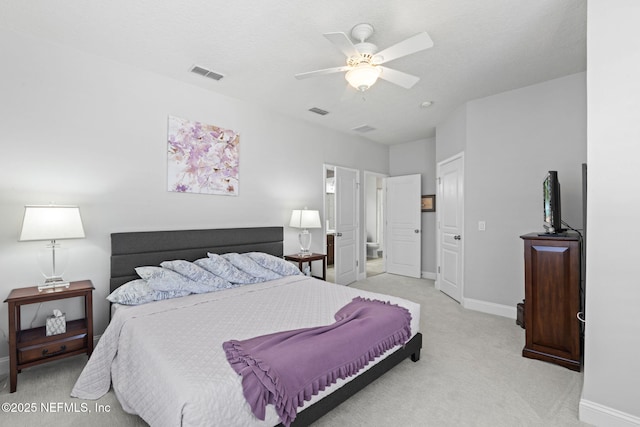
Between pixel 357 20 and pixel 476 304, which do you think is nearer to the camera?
pixel 357 20

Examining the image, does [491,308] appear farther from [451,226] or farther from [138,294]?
[138,294]

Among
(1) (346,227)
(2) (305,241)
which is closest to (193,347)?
(2) (305,241)

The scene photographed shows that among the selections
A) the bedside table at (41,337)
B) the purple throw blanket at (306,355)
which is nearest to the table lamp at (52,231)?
the bedside table at (41,337)

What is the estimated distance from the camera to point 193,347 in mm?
1749

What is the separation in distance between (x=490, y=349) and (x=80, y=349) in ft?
11.9

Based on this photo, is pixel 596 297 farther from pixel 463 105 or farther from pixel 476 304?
pixel 463 105

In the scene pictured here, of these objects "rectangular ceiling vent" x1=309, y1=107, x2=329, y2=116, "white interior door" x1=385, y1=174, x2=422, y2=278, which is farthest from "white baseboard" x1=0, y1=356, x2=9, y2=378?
"white interior door" x1=385, y1=174, x2=422, y2=278

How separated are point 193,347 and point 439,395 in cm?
174

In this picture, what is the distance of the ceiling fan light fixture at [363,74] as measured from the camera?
2.31m

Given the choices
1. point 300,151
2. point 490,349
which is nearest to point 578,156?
point 490,349

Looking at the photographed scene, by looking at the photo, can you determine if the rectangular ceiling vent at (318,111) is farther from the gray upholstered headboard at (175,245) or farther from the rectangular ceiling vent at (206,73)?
the gray upholstered headboard at (175,245)

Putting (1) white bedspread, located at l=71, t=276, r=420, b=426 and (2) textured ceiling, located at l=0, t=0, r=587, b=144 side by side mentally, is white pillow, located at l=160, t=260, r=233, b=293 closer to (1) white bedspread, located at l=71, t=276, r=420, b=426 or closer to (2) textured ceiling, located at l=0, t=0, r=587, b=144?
(1) white bedspread, located at l=71, t=276, r=420, b=426

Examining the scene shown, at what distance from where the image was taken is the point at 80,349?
246cm

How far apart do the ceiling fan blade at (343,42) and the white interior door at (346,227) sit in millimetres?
3132
